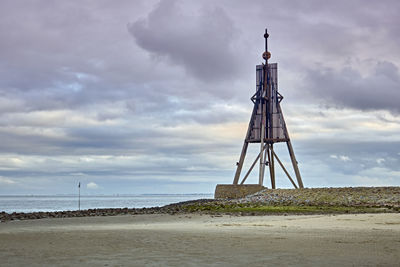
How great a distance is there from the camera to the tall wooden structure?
189ft

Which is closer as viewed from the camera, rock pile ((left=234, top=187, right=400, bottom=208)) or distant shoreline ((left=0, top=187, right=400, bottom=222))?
distant shoreline ((left=0, top=187, right=400, bottom=222))

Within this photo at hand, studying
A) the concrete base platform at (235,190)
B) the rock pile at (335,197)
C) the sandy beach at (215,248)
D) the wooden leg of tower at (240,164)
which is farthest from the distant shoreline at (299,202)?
the sandy beach at (215,248)

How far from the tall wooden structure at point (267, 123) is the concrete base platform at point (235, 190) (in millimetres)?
2385

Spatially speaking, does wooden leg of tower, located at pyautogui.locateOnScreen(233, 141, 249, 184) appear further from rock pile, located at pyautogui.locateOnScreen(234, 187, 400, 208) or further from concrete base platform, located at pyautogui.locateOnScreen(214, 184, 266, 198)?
rock pile, located at pyautogui.locateOnScreen(234, 187, 400, 208)

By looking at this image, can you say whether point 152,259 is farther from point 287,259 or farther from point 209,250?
point 287,259

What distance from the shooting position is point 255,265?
11.5 metres

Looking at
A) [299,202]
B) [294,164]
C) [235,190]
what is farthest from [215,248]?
[294,164]

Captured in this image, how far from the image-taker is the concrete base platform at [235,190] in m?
52.9

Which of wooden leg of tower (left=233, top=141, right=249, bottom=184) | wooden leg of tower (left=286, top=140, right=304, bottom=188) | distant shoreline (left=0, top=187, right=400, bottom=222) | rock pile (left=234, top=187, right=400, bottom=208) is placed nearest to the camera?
distant shoreline (left=0, top=187, right=400, bottom=222)

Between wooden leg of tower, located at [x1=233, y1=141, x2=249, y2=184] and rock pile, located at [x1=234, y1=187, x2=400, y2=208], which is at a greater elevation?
wooden leg of tower, located at [x1=233, y1=141, x2=249, y2=184]

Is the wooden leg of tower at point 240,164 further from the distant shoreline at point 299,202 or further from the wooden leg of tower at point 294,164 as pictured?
the distant shoreline at point 299,202

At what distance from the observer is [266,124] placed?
193 feet

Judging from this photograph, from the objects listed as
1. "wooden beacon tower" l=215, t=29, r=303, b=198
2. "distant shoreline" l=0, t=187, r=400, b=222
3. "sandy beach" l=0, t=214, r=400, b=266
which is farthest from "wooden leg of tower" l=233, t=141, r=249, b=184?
"sandy beach" l=0, t=214, r=400, b=266

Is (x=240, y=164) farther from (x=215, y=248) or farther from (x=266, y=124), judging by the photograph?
(x=215, y=248)
